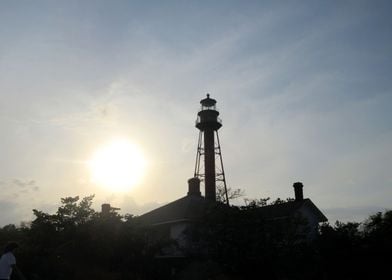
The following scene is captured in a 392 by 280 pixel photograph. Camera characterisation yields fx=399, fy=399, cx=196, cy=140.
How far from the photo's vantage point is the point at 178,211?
29.3m

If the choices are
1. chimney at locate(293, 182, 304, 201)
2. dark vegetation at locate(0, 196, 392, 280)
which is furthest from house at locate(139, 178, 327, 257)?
dark vegetation at locate(0, 196, 392, 280)

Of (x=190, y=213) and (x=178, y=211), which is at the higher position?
(x=178, y=211)

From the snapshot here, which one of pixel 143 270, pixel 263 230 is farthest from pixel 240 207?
pixel 143 270

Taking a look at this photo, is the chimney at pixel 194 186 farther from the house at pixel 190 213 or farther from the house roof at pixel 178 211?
the house roof at pixel 178 211

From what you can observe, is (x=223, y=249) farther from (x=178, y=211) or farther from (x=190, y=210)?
(x=178, y=211)

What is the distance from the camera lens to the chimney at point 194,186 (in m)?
33.8

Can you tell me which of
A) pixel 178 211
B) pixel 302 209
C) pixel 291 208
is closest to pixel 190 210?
pixel 178 211

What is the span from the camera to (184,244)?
2712cm

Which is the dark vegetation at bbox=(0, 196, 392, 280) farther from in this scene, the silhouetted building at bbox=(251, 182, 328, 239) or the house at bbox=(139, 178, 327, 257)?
the silhouetted building at bbox=(251, 182, 328, 239)

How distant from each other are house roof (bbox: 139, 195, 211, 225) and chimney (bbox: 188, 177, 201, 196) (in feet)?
3.40

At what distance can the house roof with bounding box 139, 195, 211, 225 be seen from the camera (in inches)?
1091

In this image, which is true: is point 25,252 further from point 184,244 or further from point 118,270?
point 184,244

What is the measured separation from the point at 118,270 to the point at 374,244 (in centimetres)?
1211

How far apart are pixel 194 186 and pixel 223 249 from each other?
46.2 feet
